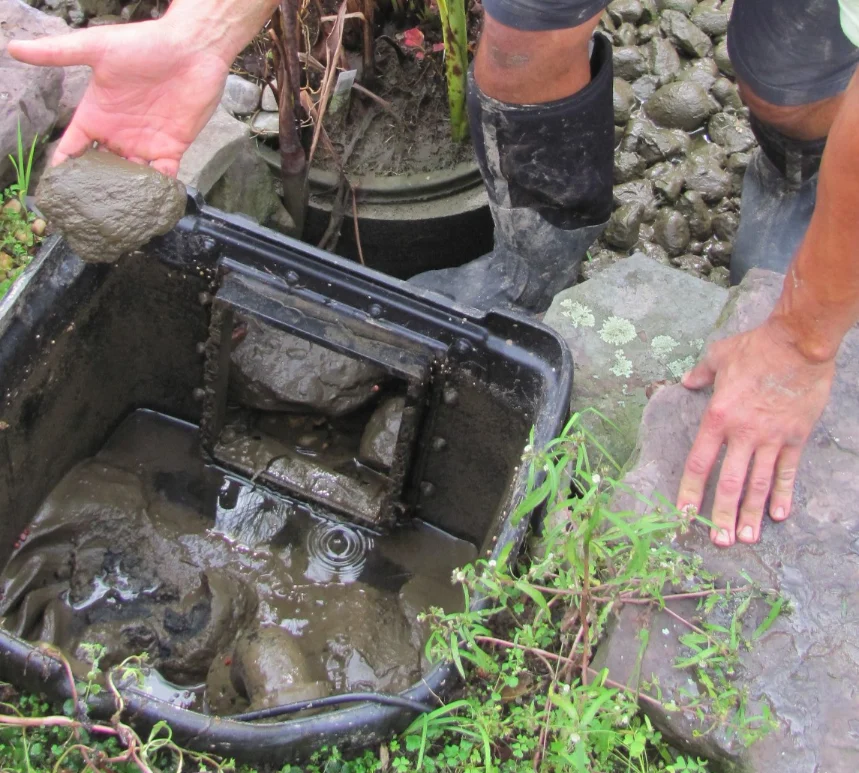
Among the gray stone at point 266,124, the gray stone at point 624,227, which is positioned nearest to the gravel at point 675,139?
the gray stone at point 624,227

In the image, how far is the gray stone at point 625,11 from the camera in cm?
381

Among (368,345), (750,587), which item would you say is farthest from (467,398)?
(750,587)

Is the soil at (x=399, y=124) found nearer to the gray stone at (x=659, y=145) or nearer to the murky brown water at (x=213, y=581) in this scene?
the gray stone at (x=659, y=145)

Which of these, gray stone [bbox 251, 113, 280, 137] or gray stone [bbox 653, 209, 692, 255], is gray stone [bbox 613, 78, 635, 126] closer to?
gray stone [bbox 653, 209, 692, 255]

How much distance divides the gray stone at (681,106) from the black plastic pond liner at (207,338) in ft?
6.70

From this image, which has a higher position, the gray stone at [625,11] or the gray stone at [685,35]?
the gray stone at [625,11]

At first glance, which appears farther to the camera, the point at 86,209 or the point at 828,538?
the point at 86,209

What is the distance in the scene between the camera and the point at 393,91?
3164 millimetres

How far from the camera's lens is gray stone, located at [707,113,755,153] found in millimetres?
3545

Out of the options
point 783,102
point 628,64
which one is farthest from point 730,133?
point 783,102

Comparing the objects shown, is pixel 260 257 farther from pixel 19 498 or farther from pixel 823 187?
pixel 823 187

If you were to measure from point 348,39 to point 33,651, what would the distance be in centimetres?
239

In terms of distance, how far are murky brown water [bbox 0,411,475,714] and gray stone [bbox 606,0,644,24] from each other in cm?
258

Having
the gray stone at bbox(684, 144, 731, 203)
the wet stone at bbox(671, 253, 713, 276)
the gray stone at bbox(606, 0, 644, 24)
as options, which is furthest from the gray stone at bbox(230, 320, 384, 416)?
the gray stone at bbox(606, 0, 644, 24)
